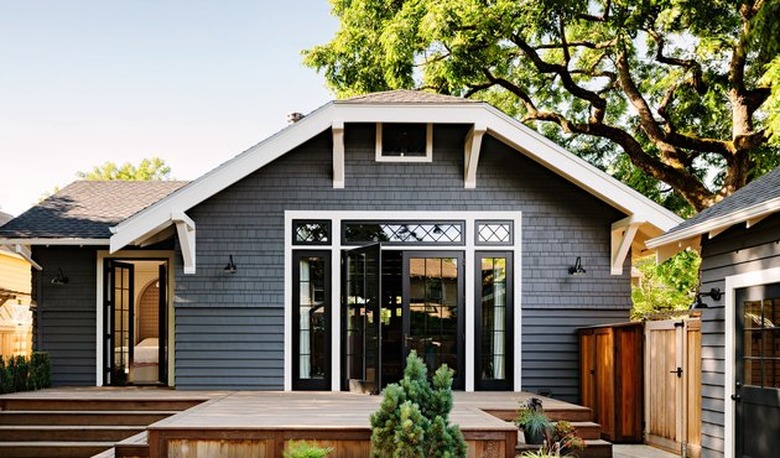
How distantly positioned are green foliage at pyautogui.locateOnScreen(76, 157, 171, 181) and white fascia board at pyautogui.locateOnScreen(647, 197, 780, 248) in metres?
36.5

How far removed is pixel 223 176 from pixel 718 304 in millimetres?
5554

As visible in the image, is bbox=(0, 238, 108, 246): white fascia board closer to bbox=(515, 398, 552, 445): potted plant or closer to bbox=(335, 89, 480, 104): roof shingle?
bbox=(335, 89, 480, 104): roof shingle

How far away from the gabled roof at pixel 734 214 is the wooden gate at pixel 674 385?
0.87 m

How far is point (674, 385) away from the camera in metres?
7.02

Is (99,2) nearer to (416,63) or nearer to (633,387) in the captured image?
(416,63)

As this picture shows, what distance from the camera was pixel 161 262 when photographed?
1000cm

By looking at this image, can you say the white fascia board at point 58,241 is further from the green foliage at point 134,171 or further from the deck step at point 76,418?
the green foliage at point 134,171

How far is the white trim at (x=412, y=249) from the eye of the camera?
8781mm

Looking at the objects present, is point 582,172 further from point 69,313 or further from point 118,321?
point 69,313

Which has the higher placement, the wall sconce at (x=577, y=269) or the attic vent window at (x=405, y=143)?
the attic vent window at (x=405, y=143)

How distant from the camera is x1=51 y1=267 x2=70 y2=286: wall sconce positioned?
955cm

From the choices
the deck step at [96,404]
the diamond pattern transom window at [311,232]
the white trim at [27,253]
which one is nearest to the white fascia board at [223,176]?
the diamond pattern transom window at [311,232]

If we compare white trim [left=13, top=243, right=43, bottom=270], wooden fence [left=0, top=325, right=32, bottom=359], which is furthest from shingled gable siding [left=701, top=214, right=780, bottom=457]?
wooden fence [left=0, top=325, right=32, bottom=359]

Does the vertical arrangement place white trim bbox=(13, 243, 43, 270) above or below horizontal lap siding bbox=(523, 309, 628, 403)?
above
